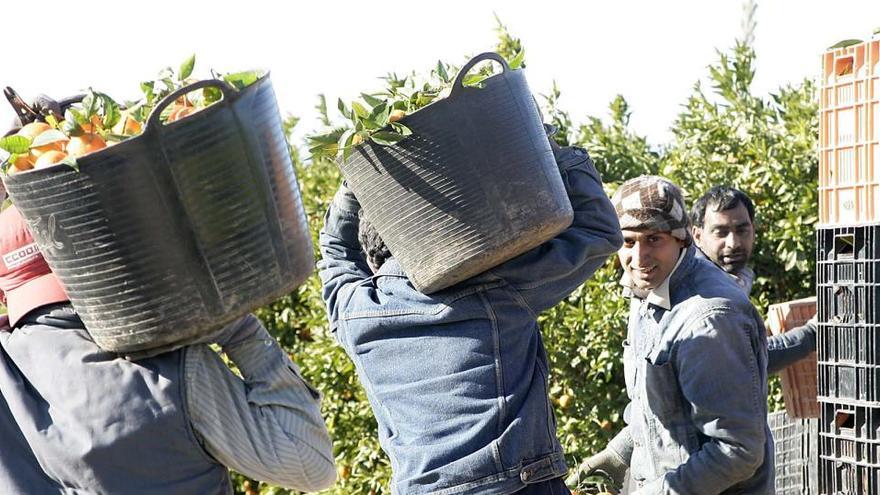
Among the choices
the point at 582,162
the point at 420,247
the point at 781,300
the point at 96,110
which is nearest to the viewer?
the point at 96,110

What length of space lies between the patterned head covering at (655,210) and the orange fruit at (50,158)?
169 centimetres

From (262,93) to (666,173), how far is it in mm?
3679

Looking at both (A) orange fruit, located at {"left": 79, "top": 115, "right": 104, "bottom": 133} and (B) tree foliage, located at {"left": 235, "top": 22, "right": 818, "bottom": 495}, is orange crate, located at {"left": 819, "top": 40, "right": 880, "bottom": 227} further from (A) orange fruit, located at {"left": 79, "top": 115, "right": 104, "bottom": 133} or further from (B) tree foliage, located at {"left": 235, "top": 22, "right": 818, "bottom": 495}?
(A) orange fruit, located at {"left": 79, "top": 115, "right": 104, "bottom": 133}

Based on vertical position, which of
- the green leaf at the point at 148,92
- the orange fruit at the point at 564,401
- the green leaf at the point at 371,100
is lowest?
the orange fruit at the point at 564,401

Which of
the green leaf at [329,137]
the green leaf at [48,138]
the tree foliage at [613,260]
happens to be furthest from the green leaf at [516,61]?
the tree foliage at [613,260]

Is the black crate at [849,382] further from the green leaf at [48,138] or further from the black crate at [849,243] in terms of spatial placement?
the green leaf at [48,138]

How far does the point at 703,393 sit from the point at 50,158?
1.82 metres

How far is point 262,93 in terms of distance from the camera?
8.30ft

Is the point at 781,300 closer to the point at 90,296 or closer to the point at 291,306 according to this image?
the point at 291,306

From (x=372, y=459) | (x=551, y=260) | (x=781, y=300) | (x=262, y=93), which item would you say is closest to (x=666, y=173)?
(x=781, y=300)

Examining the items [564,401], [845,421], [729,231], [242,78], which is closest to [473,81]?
[242,78]

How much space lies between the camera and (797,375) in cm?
453

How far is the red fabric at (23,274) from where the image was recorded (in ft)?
8.96

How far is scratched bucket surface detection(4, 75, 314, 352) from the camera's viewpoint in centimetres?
240
